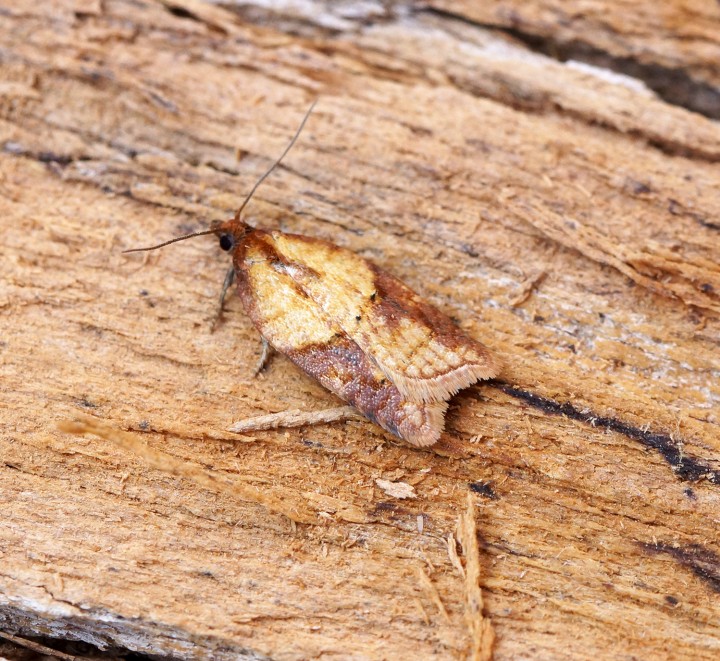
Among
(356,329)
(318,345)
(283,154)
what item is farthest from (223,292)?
(283,154)

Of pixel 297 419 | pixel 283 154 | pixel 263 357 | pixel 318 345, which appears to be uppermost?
pixel 283 154

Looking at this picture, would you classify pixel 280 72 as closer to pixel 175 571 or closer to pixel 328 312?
pixel 328 312

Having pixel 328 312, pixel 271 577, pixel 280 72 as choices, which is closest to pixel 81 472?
pixel 271 577

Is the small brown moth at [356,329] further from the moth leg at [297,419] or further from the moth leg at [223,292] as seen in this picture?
the moth leg at [297,419]

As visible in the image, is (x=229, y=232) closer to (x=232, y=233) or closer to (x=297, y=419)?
(x=232, y=233)

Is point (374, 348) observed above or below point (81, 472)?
above

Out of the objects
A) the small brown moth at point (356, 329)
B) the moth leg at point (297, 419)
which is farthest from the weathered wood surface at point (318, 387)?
the small brown moth at point (356, 329)
